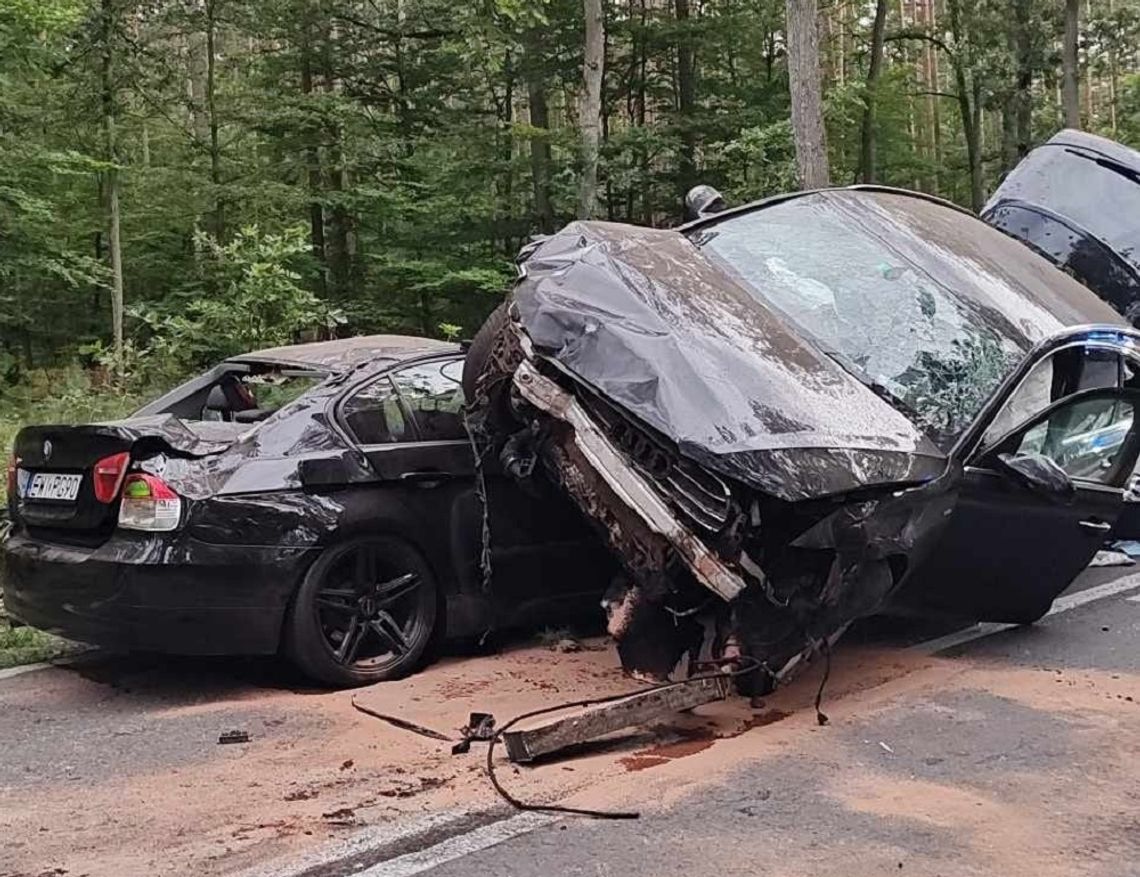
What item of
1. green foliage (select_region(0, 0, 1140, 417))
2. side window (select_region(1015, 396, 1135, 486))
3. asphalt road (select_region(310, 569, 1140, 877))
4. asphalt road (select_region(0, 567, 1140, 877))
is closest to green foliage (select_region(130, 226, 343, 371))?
green foliage (select_region(0, 0, 1140, 417))

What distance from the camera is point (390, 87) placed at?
74.3 feet

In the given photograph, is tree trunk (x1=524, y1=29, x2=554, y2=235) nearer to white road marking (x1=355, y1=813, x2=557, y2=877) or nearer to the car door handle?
the car door handle

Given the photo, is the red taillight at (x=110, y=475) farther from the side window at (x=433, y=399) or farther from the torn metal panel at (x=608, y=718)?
the torn metal panel at (x=608, y=718)

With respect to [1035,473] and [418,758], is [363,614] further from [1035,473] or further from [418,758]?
[1035,473]

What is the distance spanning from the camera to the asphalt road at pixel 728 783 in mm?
3195

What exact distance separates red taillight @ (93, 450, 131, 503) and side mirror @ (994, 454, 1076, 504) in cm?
367

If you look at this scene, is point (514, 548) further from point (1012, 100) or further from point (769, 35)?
point (1012, 100)

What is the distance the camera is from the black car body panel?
290 inches

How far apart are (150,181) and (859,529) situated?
20293 mm

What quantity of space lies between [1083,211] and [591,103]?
12.3 meters

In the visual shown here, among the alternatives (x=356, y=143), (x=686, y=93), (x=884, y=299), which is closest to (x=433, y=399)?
(x=884, y=299)

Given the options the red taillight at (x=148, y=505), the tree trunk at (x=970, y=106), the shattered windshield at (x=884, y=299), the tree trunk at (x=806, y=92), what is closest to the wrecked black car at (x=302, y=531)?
the red taillight at (x=148, y=505)

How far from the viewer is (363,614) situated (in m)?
4.97

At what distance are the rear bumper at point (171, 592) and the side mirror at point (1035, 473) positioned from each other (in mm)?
2987
